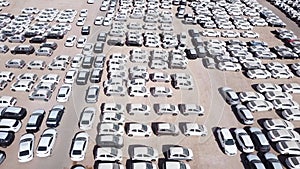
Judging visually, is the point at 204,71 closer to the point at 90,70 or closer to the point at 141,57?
the point at 141,57

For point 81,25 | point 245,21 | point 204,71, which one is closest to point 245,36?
point 245,21

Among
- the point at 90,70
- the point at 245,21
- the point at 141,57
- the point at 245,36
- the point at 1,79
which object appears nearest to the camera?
the point at 1,79

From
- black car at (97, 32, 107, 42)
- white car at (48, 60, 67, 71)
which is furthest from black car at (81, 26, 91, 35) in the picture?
white car at (48, 60, 67, 71)

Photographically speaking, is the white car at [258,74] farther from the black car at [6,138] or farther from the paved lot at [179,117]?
the black car at [6,138]

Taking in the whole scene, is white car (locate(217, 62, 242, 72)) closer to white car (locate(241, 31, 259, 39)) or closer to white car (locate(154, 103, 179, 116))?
white car (locate(241, 31, 259, 39))

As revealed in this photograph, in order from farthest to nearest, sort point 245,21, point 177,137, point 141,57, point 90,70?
point 245,21 < point 141,57 < point 90,70 < point 177,137
